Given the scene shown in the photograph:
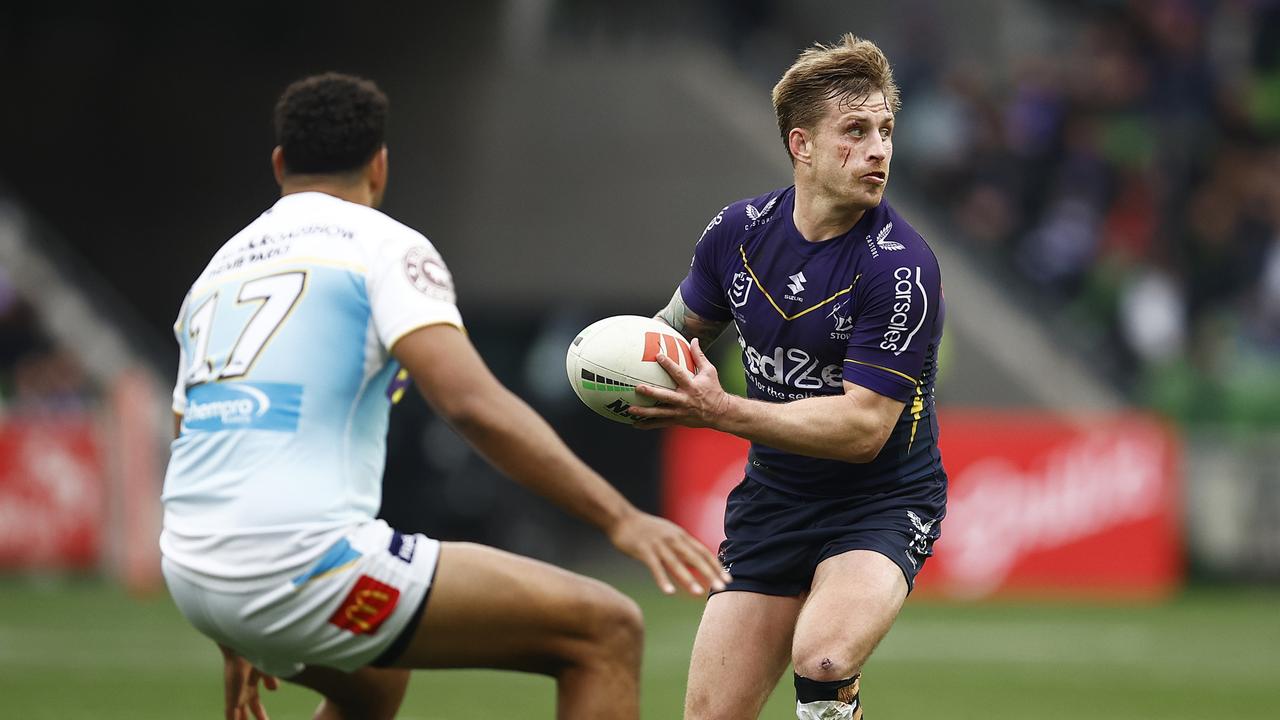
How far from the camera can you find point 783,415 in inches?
207

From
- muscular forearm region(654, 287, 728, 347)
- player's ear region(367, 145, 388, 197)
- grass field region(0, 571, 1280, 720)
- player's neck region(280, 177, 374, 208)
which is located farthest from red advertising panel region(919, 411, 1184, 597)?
player's neck region(280, 177, 374, 208)

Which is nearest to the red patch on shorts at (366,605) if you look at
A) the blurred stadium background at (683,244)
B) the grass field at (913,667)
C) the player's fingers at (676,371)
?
the player's fingers at (676,371)

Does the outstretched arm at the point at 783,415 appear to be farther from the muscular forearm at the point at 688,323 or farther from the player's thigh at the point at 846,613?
the muscular forearm at the point at 688,323

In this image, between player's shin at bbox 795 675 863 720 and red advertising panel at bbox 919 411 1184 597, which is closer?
player's shin at bbox 795 675 863 720

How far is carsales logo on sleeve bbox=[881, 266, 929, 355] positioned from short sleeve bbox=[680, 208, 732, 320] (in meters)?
0.68

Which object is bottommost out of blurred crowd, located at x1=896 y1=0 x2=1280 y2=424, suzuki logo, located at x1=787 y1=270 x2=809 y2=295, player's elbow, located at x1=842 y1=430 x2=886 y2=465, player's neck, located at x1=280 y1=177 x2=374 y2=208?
player's neck, located at x1=280 y1=177 x2=374 y2=208

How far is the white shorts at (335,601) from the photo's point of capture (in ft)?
14.5

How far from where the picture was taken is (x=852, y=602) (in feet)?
17.2

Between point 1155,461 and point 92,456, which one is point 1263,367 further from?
point 92,456

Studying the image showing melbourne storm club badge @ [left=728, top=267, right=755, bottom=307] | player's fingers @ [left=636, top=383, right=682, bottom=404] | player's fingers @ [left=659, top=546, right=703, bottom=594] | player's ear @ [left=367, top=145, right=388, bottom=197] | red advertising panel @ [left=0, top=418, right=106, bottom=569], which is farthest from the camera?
red advertising panel @ [left=0, top=418, right=106, bottom=569]

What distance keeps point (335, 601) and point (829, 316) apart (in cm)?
189

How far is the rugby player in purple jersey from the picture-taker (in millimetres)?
5246

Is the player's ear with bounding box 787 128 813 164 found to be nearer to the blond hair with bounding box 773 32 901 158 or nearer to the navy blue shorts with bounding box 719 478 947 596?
the blond hair with bounding box 773 32 901 158

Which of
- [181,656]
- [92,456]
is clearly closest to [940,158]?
[92,456]
